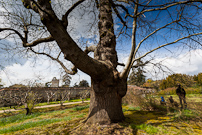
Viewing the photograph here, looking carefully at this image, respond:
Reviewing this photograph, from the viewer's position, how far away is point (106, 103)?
314 cm

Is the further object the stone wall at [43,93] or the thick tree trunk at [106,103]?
the stone wall at [43,93]

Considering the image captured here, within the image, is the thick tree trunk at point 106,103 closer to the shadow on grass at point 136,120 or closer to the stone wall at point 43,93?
the shadow on grass at point 136,120

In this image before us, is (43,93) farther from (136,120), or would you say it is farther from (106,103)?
(136,120)

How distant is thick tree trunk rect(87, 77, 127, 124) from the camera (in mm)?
3055

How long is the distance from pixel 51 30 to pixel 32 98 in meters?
8.64

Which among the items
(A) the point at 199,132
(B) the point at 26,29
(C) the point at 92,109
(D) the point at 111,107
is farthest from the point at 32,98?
(A) the point at 199,132

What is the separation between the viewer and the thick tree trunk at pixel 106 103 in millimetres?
3055

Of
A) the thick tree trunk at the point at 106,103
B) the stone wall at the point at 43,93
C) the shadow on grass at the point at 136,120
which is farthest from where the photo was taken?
the stone wall at the point at 43,93

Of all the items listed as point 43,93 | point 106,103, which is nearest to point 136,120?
point 106,103

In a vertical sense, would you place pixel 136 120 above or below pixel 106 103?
below

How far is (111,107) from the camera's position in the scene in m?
3.17

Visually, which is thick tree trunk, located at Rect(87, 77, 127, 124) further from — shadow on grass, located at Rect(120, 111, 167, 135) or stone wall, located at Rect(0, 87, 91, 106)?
stone wall, located at Rect(0, 87, 91, 106)

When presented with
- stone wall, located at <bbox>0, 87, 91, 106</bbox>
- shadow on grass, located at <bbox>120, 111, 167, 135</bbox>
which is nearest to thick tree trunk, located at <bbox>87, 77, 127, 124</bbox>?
shadow on grass, located at <bbox>120, 111, 167, 135</bbox>

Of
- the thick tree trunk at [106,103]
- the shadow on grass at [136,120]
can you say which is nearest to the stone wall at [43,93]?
the thick tree trunk at [106,103]
